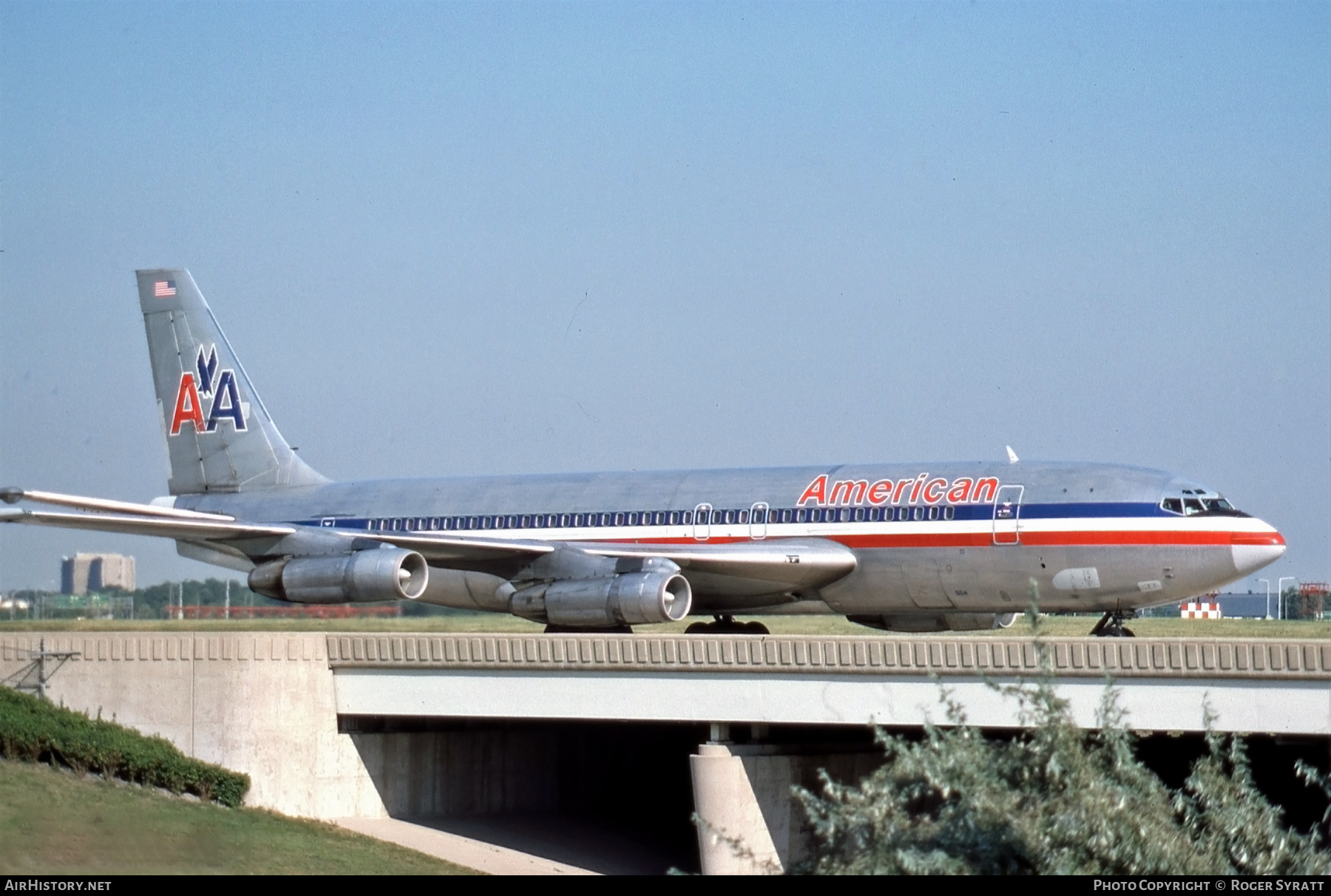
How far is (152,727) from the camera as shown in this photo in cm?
3762

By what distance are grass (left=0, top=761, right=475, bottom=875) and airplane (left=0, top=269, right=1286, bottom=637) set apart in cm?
606

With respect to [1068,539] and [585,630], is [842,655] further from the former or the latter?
[585,630]

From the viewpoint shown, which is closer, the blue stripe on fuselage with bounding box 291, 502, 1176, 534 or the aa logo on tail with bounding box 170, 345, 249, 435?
the blue stripe on fuselage with bounding box 291, 502, 1176, 534

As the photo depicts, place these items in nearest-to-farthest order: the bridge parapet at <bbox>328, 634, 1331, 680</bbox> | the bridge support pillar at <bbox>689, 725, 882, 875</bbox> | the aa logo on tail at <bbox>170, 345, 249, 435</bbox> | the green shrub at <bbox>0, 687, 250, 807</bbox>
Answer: the bridge parapet at <bbox>328, 634, 1331, 680</bbox> → the bridge support pillar at <bbox>689, 725, 882, 875</bbox> → the green shrub at <bbox>0, 687, 250, 807</bbox> → the aa logo on tail at <bbox>170, 345, 249, 435</bbox>

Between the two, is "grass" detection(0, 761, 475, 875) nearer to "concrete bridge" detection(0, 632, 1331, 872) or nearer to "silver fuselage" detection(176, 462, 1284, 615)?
"concrete bridge" detection(0, 632, 1331, 872)

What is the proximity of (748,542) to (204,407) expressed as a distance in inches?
677

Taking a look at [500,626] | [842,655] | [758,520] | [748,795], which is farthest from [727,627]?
[500,626]

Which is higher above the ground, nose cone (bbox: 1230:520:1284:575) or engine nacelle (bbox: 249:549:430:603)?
engine nacelle (bbox: 249:549:430:603)

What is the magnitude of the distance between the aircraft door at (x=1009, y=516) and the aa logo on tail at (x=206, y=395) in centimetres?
2162

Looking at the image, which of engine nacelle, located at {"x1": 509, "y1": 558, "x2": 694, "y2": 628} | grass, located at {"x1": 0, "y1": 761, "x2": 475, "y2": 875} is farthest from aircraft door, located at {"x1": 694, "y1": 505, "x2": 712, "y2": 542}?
grass, located at {"x1": 0, "y1": 761, "x2": 475, "y2": 875}

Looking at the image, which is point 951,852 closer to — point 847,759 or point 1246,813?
point 1246,813

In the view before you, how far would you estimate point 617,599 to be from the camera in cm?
3794

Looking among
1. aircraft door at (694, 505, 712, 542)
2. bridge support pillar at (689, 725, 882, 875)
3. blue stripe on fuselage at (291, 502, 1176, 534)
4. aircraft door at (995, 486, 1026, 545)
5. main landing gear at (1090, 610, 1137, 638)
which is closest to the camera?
bridge support pillar at (689, 725, 882, 875)

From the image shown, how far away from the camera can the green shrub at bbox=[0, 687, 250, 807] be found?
1387 inches
